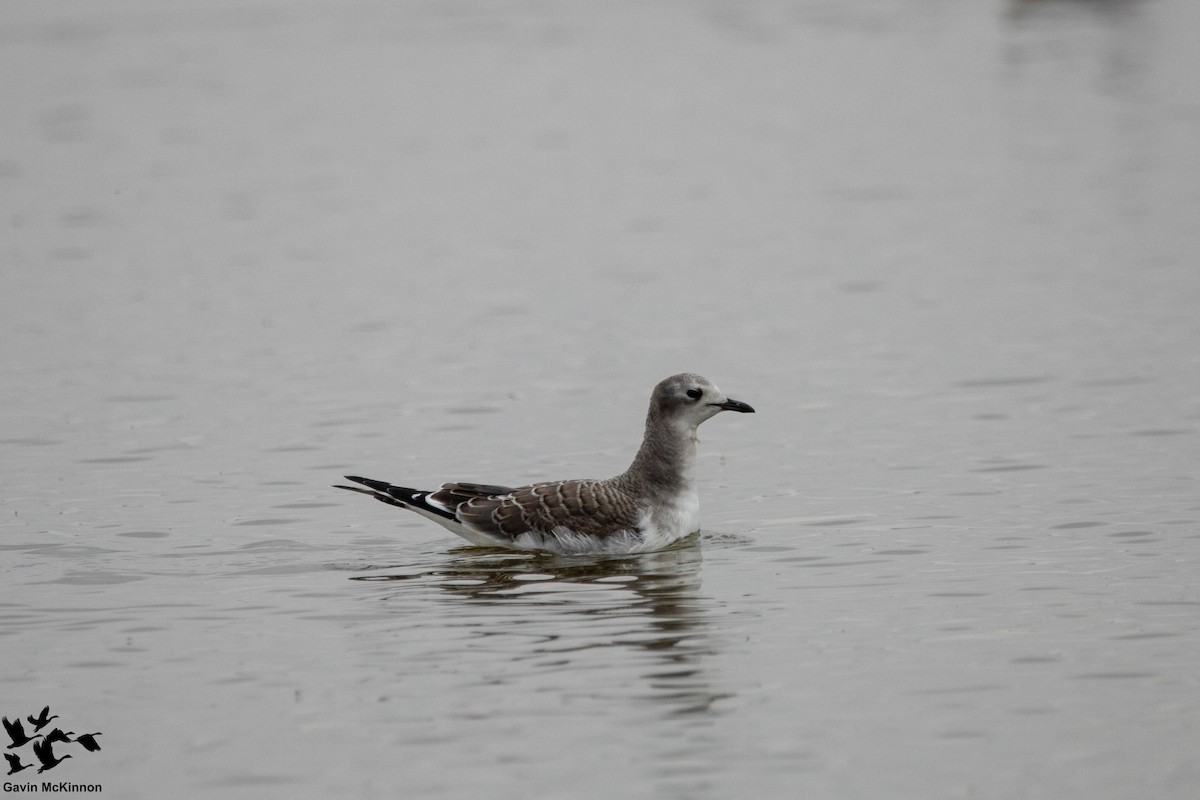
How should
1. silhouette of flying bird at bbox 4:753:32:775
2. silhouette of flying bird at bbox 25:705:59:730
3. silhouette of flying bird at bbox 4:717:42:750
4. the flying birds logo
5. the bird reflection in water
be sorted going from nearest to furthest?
the flying birds logo < silhouette of flying bird at bbox 4:753:32:775 < silhouette of flying bird at bbox 4:717:42:750 < silhouette of flying bird at bbox 25:705:59:730 < the bird reflection in water

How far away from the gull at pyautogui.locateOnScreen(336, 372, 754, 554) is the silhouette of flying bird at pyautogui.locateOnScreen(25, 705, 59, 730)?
358 cm

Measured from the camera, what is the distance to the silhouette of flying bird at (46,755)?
33.7 feet

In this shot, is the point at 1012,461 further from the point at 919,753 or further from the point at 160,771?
the point at 160,771

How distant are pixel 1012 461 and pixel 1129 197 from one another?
13263mm

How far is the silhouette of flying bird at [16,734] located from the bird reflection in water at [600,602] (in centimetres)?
307

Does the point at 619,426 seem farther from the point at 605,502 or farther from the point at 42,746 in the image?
the point at 42,746

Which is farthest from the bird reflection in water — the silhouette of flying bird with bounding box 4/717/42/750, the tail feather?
the silhouette of flying bird with bounding box 4/717/42/750

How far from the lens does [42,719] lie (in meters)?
10.8

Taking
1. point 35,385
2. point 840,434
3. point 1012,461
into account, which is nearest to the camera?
point 1012,461

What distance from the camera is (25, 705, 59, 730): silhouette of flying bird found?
1071 cm

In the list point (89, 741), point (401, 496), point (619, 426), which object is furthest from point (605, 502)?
point (89, 741)

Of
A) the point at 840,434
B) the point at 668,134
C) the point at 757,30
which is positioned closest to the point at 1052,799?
the point at 840,434

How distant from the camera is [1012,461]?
1630cm

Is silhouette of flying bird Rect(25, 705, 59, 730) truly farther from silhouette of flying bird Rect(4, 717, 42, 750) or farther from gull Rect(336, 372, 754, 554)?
gull Rect(336, 372, 754, 554)
